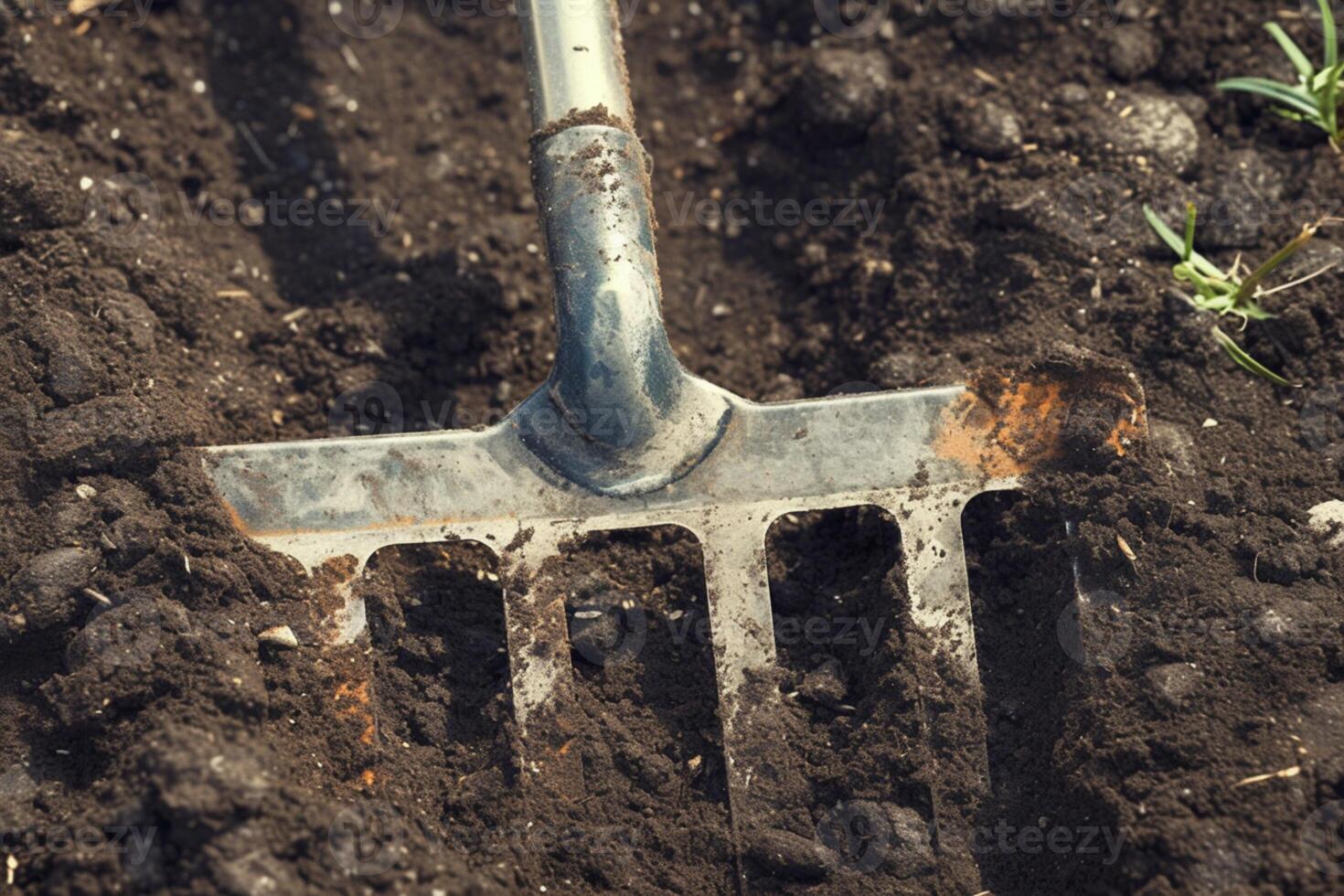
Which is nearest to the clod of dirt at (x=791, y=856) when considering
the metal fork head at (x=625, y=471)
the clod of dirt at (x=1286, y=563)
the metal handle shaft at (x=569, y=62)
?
the metal fork head at (x=625, y=471)

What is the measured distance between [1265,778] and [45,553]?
5.53 ft

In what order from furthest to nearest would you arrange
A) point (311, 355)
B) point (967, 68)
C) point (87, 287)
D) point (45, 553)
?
1. point (967, 68)
2. point (311, 355)
3. point (87, 287)
4. point (45, 553)

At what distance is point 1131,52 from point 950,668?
3.96ft

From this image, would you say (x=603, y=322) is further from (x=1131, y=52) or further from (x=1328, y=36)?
(x=1328, y=36)

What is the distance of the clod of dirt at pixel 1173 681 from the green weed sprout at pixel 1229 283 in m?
0.53

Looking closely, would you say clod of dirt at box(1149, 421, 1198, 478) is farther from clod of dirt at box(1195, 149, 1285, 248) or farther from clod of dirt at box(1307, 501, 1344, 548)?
clod of dirt at box(1195, 149, 1285, 248)

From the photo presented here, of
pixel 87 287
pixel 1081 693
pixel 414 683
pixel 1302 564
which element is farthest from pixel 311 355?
pixel 1302 564

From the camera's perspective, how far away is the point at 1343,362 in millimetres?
2021

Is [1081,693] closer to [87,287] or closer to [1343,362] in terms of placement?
[1343,362]

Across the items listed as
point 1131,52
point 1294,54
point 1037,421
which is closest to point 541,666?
point 1037,421

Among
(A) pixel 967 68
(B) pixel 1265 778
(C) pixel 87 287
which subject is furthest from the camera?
(A) pixel 967 68

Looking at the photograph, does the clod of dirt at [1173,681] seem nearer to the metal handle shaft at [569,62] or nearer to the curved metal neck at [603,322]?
the curved metal neck at [603,322]

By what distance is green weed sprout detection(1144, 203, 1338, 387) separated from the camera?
6.54 ft

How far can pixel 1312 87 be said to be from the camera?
7.10 ft
